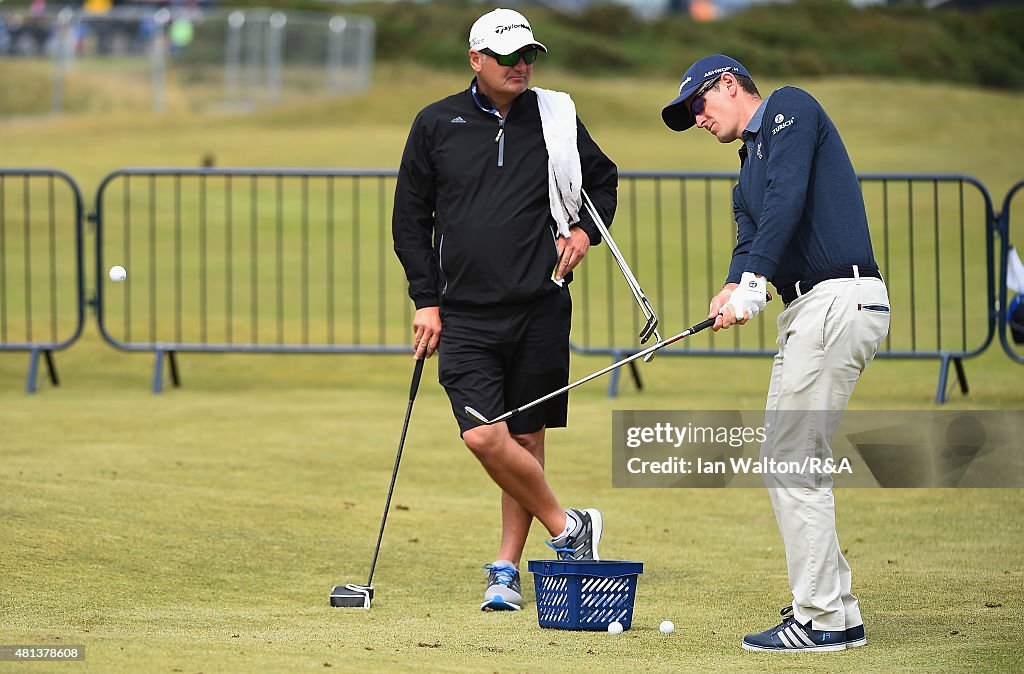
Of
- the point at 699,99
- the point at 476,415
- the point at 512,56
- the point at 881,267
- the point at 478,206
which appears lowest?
the point at 881,267

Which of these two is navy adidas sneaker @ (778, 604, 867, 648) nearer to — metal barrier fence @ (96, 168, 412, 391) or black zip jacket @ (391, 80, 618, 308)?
black zip jacket @ (391, 80, 618, 308)

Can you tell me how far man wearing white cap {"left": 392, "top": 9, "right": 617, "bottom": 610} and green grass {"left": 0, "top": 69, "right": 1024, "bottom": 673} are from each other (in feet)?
1.84

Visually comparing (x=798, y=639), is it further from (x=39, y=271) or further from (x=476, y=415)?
(x=39, y=271)

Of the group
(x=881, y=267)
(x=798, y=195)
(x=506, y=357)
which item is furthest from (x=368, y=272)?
(x=798, y=195)

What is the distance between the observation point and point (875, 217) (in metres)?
20.8

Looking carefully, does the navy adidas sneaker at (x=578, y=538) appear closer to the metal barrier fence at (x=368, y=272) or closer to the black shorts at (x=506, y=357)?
the black shorts at (x=506, y=357)

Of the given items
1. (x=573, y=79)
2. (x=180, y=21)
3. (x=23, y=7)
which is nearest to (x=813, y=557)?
(x=180, y=21)

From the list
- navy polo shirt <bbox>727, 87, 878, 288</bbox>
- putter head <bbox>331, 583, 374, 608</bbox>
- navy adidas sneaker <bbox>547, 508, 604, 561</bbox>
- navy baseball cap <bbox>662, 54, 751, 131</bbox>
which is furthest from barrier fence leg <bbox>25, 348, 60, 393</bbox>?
navy polo shirt <bbox>727, 87, 878, 288</bbox>

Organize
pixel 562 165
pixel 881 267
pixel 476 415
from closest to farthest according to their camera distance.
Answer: pixel 476 415 → pixel 562 165 → pixel 881 267

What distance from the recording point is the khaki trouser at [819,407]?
5.45 m

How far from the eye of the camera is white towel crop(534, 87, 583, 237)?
245 inches

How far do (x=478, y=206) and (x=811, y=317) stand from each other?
4.63ft

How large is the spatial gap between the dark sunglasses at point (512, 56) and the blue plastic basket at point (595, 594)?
1856 millimetres

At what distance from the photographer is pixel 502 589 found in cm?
625
